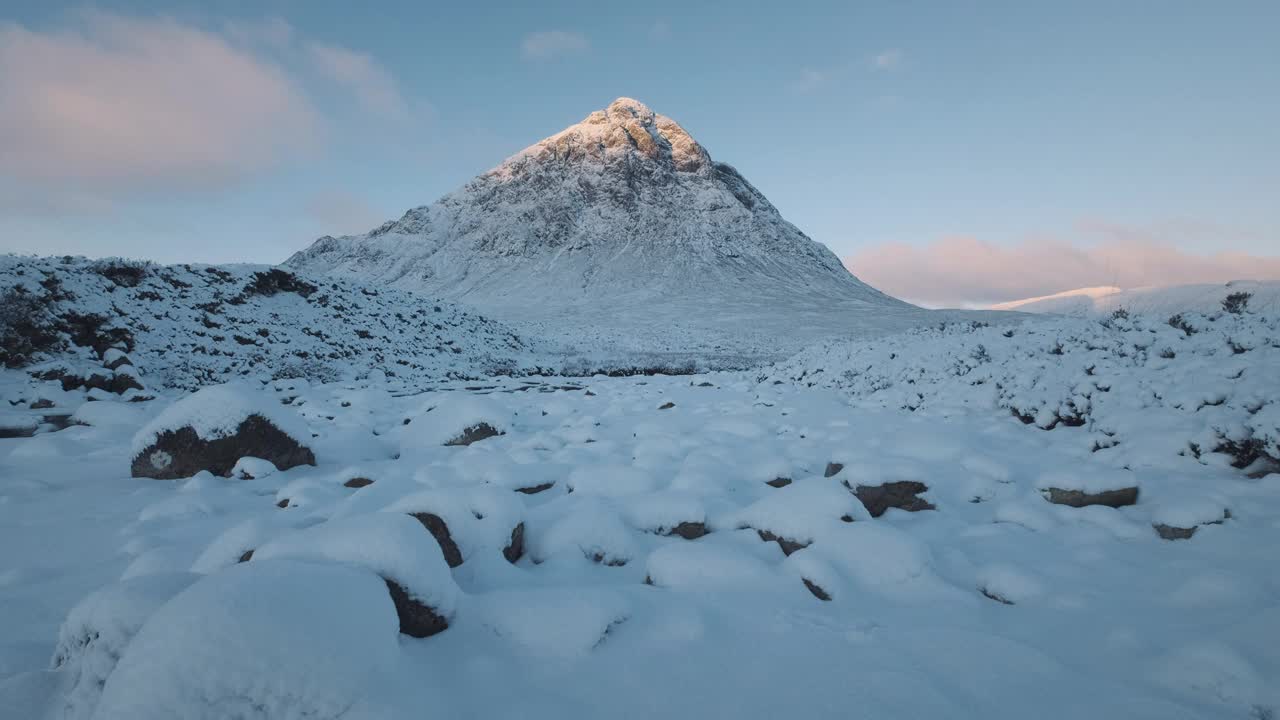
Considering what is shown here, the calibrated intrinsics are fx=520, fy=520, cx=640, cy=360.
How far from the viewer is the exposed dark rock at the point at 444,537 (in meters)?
2.79

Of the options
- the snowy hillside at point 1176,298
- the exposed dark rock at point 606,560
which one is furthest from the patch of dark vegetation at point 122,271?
the snowy hillside at point 1176,298

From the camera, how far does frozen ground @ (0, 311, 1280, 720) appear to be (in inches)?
69.6

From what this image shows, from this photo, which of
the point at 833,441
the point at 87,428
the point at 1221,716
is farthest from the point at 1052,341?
the point at 87,428

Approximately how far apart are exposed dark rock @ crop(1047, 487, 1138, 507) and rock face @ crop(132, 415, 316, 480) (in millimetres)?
6754

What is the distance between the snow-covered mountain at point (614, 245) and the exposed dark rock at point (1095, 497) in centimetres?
3934

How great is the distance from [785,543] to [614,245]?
79.9 metres

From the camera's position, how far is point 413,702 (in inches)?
67.0

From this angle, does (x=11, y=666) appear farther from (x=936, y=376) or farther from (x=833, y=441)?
(x=936, y=376)

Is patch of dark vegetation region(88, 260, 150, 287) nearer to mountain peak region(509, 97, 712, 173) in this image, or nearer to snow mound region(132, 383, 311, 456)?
snow mound region(132, 383, 311, 456)

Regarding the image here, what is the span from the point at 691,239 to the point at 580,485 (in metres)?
79.6

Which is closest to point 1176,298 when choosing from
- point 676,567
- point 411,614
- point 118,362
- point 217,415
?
point 676,567

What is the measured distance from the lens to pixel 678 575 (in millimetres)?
2775

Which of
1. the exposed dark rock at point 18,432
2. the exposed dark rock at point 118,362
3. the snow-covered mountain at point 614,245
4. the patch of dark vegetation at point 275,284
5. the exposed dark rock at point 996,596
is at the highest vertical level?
the snow-covered mountain at point 614,245

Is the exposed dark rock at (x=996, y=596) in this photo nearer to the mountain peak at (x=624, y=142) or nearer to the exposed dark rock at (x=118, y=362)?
the exposed dark rock at (x=118, y=362)
